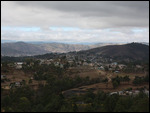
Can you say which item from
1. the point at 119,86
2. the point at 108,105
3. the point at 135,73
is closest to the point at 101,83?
the point at 119,86

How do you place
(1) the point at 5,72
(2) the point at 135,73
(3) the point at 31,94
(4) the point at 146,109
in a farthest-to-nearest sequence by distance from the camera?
(2) the point at 135,73 → (1) the point at 5,72 → (3) the point at 31,94 → (4) the point at 146,109

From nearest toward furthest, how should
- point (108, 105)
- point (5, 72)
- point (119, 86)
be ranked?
1. point (108, 105)
2. point (119, 86)
3. point (5, 72)

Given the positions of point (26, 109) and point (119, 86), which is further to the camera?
point (119, 86)

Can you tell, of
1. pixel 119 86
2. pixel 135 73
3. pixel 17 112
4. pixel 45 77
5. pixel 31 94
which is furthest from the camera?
pixel 135 73

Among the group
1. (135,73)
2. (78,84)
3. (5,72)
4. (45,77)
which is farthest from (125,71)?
(5,72)

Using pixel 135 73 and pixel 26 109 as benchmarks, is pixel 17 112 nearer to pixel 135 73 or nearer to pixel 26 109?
pixel 26 109

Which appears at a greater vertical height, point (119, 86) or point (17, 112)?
point (17, 112)

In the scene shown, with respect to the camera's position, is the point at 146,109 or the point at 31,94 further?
the point at 31,94

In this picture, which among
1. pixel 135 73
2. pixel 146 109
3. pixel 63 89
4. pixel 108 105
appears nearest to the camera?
pixel 146 109

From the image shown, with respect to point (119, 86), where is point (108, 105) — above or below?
above

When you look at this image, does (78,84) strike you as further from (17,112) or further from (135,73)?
(17,112)
